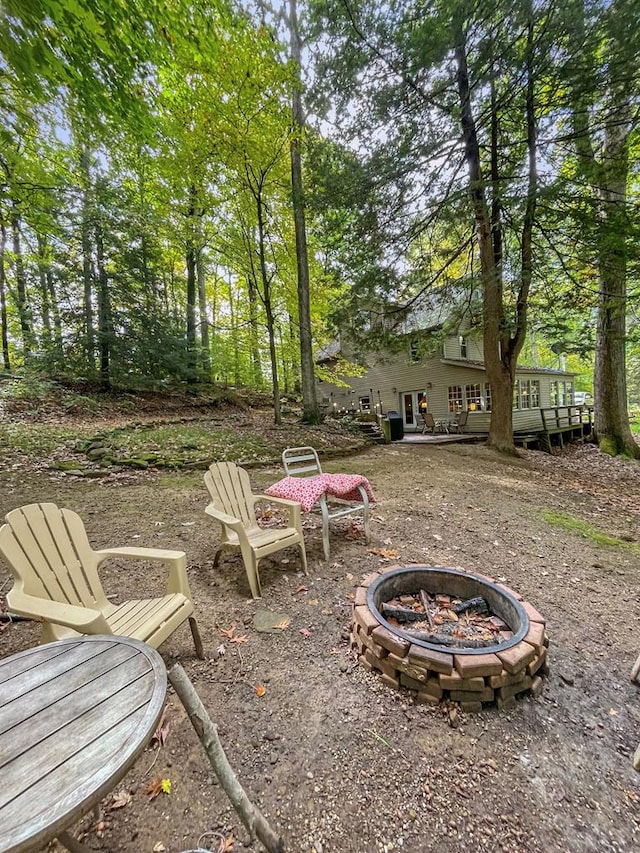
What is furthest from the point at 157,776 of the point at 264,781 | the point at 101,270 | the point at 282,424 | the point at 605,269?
the point at 101,270

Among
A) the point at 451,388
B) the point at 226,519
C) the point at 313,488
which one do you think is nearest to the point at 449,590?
the point at 313,488

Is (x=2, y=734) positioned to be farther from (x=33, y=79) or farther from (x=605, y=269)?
(x=605, y=269)

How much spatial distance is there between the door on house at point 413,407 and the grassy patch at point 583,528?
11.3 m

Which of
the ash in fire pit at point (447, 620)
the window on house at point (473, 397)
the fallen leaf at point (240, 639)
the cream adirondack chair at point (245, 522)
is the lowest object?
the fallen leaf at point (240, 639)

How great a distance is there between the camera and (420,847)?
1181 millimetres

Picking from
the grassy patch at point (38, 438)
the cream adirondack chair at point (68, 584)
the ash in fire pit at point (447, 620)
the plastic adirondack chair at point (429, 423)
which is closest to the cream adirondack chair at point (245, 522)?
the cream adirondack chair at point (68, 584)

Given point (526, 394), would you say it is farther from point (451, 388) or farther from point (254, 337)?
point (254, 337)

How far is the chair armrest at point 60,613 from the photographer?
145cm

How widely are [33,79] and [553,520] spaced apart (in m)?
6.95

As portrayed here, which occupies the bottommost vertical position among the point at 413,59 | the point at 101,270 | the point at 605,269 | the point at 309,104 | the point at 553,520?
the point at 553,520

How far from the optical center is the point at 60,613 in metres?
1.51

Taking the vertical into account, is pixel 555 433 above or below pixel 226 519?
below

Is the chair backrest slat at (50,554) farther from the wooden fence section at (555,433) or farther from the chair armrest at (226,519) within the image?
the wooden fence section at (555,433)

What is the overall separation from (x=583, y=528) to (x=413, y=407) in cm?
1219
